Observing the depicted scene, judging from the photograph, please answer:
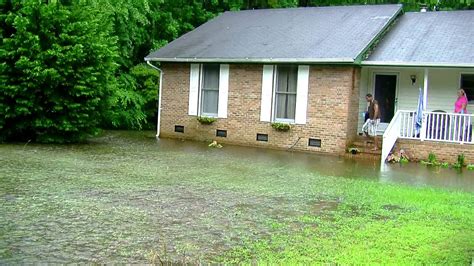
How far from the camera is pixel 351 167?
46.4ft

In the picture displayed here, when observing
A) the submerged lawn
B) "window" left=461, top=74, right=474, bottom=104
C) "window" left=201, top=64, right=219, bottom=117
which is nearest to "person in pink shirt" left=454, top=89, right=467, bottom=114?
"window" left=461, top=74, right=474, bottom=104

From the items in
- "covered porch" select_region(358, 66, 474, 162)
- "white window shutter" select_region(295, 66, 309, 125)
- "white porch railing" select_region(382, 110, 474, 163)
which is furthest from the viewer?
"white window shutter" select_region(295, 66, 309, 125)

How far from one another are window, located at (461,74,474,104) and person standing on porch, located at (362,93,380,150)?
2.91 meters

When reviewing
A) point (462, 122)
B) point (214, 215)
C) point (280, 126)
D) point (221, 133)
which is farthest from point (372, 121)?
point (214, 215)

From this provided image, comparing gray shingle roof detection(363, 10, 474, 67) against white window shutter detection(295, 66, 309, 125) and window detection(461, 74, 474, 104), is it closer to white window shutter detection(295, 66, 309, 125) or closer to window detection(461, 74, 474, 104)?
window detection(461, 74, 474, 104)

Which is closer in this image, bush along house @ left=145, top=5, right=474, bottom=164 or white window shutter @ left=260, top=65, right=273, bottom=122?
bush along house @ left=145, top=5, right=474, bottom=164

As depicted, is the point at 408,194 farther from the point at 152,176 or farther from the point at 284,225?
the point at 152,176

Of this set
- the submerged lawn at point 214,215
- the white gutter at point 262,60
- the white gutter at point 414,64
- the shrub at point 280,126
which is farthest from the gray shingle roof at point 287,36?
the submerged lawn at point 214,215

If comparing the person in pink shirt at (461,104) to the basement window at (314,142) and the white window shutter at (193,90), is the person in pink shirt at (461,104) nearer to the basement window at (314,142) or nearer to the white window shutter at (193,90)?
the basement window at (314,142)

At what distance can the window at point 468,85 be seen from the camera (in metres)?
17.4

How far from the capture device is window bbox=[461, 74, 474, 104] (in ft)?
57.2

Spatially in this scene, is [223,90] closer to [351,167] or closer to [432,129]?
[351,167]

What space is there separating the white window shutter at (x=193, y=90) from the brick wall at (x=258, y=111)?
0.19m

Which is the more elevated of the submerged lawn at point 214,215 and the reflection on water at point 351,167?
the reflection on water at point 351,167
